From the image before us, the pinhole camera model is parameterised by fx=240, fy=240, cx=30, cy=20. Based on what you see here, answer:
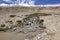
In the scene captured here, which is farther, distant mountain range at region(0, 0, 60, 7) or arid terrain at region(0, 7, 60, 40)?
distant mountain range at region(0, 0, 60, 7)

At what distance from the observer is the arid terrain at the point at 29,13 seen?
666cm

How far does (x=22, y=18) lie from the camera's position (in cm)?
788

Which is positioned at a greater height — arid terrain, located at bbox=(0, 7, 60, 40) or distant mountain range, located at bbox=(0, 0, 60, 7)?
distant mountain range, located at bbox=(0, 0, 60, 7)

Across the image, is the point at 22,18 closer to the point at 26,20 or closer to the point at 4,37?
the point at 26,20

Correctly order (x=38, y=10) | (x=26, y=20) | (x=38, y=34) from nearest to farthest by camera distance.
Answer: (x=38, y=34) < (x=26, y=20) < (x=38, y=10)

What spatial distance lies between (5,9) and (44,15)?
151 cm

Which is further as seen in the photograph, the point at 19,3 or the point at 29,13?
the point at 19,3

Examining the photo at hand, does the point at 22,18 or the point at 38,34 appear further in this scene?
the point at 22,18

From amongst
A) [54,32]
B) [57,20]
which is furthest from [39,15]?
[54,32]

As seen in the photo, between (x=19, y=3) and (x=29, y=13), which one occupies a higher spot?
(x=19, y=3)

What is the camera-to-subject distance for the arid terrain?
21.9ft

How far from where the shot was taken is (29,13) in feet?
27.1

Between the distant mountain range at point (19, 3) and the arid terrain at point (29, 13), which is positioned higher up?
the distant mountain range at point (19, 3)

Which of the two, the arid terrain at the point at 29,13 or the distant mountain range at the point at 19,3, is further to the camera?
the distant mountain range at the point at 19,3
